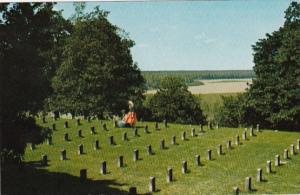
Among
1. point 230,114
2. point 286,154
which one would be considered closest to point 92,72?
point 230,114

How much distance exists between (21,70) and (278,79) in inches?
1063

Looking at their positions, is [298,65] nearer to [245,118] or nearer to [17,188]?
[245,118]

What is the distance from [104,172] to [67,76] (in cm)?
2300

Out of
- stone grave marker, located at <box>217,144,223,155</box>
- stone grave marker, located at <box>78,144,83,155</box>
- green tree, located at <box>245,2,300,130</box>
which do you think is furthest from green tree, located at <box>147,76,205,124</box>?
stone grave marker, located at <box>78,144,83,155</box>

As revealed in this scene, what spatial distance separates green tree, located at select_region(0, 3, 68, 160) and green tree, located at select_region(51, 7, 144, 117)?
23.6m

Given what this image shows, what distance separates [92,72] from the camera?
40.3 metres

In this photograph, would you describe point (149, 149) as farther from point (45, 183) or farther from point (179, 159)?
point (45, 183)

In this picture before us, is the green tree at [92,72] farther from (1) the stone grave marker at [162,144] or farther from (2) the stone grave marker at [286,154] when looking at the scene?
(2) the stone grave marker at [286,154]

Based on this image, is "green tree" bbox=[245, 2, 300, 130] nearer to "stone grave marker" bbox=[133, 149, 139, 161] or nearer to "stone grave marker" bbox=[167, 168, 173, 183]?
"stone grave marker" bbox=[133, 149, 139, 161]

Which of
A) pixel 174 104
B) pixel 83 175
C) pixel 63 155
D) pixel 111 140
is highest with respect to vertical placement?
pixel 174 104

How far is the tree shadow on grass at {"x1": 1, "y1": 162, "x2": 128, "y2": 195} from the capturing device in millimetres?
15367

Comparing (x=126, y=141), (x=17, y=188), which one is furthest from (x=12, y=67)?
(x=126, y=141)

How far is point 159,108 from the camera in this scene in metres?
49.0

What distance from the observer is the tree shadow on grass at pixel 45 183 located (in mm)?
15367
